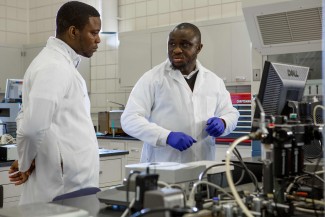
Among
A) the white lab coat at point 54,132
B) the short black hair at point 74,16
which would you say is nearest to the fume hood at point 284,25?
the short black hair at point 74,16

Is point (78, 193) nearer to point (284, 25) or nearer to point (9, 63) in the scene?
point (284, 25)

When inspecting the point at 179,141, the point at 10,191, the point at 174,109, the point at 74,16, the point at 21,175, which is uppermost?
the point at 74,16

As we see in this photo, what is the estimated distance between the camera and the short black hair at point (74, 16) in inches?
72.7

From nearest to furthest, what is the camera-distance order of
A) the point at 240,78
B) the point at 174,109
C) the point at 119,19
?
1. the point at 174,109
2. the point at 240,78
3. the point at 119,19

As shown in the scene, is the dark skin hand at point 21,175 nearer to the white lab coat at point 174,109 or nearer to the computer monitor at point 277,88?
the white lab coat at point 174,109

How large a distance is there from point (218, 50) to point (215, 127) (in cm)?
211

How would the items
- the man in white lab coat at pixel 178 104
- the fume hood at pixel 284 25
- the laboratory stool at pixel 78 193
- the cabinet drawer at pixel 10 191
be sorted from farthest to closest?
the fume hood at pixel 284 25 → the cabinet drawer at pixel 10 191 → the man in white lab coat at pixel 178 104 → the laboratory stool at pixel 78 193

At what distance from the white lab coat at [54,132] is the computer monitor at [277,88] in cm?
73

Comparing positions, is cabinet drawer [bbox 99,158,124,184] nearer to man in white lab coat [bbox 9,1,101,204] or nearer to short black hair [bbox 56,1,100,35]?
man in white lab coat [bbox 9,1,101,204]

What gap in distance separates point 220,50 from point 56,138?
276 centimetres

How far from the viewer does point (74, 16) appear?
6.05ft

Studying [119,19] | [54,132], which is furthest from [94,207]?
[119,19]

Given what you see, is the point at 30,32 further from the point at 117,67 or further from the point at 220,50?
the point at 220,50

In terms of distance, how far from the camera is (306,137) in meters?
1.33
